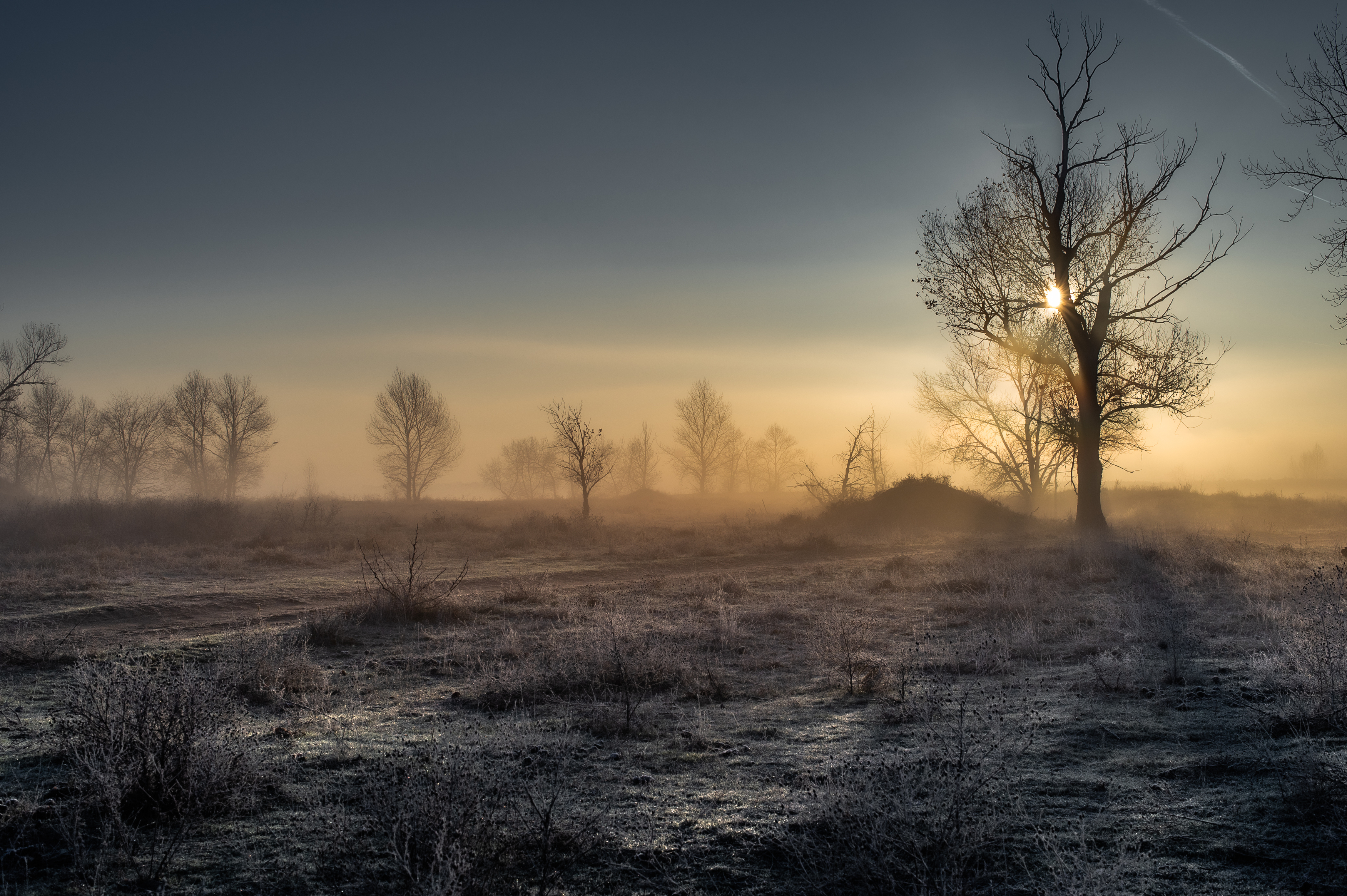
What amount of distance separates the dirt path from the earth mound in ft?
27.8

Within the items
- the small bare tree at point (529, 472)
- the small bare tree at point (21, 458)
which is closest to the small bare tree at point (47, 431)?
the small bare tree at point (21, 458)

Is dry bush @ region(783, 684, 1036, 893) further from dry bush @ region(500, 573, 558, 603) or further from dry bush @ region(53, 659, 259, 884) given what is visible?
dry bush @ region(500, 573, 558, 603)

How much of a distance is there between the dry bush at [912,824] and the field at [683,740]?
0.02 m

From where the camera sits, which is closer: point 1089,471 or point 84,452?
point 1089,471

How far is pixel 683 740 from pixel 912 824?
2.02m

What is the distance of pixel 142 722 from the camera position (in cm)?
385

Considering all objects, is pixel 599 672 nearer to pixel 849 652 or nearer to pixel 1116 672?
pixel 849 652

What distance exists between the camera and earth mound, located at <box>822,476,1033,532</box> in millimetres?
26281

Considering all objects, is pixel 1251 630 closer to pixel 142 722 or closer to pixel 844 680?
pixel 844 680

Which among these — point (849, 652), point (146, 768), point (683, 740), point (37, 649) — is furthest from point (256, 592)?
point (849, 652)

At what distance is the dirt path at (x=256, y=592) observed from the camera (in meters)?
9.76

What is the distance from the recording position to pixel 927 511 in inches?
1089

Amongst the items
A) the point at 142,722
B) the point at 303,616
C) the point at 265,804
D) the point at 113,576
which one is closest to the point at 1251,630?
the point at 265,804

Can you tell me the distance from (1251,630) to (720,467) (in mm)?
61924
